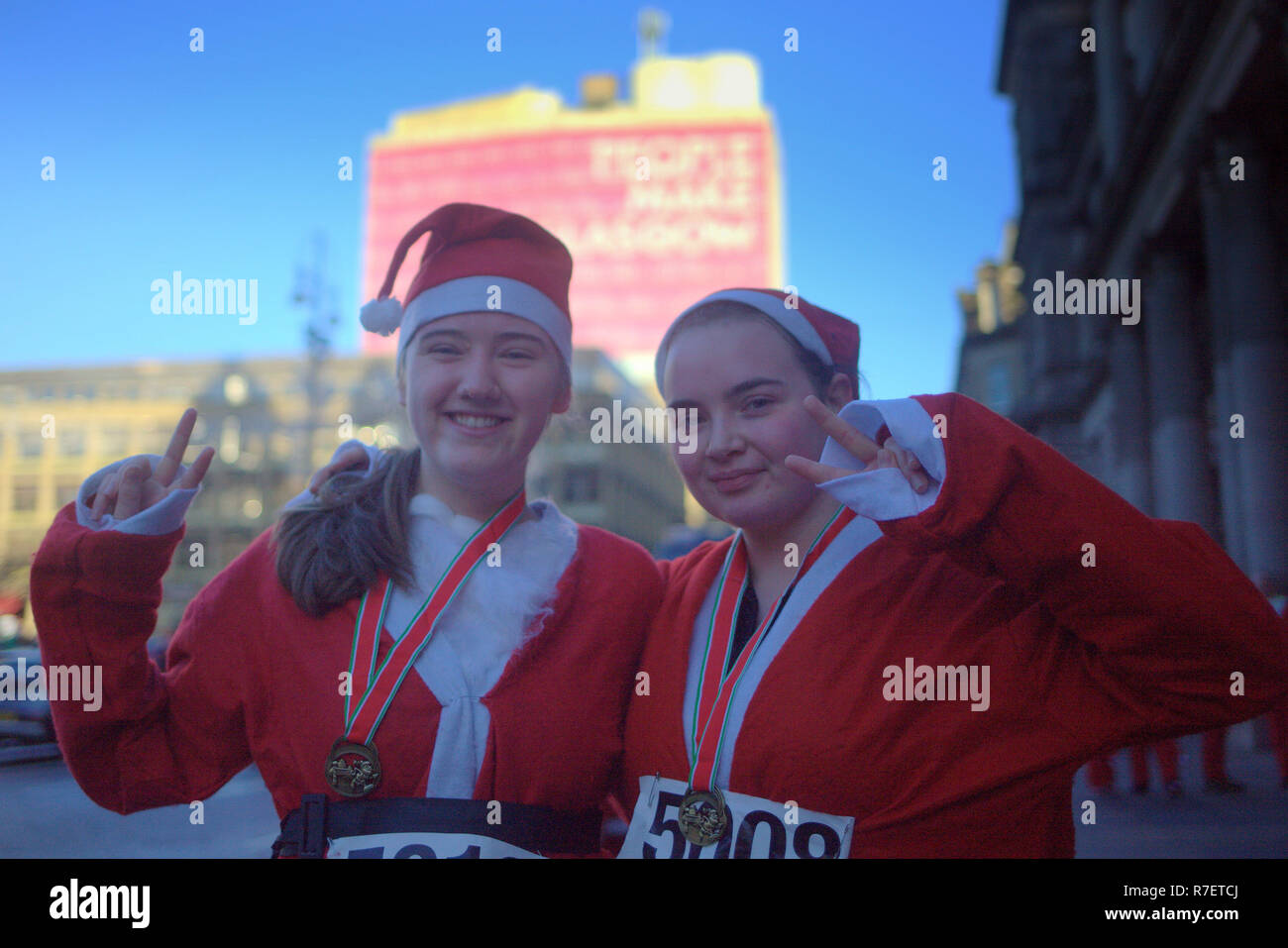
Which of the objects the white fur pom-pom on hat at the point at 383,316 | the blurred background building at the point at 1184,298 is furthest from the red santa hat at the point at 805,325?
the blurred background building at the point at 1184,298

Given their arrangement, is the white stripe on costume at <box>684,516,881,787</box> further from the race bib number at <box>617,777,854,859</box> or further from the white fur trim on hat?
the white fur trim on hat

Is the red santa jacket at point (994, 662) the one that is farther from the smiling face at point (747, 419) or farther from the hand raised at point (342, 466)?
the hand raised at point (342, 466)

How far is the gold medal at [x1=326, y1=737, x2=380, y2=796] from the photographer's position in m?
1.74

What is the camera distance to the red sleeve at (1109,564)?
140cm

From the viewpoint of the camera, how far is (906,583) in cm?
174

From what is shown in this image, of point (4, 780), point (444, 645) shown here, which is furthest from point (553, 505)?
point (4, 780)

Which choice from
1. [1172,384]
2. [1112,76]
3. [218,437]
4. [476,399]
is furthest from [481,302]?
[1112,76]

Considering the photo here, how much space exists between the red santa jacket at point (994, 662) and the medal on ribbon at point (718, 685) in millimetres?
44

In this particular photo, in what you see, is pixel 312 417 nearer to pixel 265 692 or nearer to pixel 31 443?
pixel 31 443

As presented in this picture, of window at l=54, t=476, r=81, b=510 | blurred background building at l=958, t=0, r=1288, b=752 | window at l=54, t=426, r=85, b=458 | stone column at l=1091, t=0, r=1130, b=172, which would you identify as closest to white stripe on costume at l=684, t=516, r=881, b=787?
window at l=54, t=476, r=81, b=510

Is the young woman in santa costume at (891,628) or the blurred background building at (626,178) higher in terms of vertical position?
the blurred background building at (626,178)

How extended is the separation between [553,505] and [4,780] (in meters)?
1.40

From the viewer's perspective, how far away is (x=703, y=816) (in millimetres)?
1691

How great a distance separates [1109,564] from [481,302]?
1312 mm
